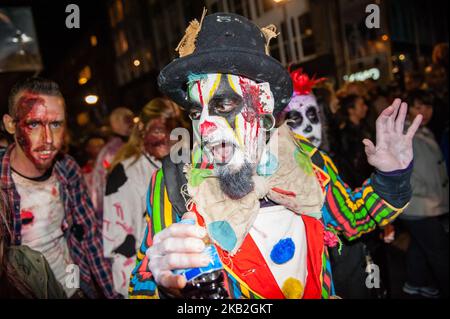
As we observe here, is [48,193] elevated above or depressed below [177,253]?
above

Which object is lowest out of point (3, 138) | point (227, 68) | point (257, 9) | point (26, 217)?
point (26, 217)

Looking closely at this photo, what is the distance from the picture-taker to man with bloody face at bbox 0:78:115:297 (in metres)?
1.69

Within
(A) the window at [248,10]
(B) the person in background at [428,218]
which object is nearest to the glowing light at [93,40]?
(A) the window at [248,10]

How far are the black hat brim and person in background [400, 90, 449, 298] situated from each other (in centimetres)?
247

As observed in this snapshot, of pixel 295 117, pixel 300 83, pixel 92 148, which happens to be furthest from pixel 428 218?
pixel 92 148

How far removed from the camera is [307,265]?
157cm

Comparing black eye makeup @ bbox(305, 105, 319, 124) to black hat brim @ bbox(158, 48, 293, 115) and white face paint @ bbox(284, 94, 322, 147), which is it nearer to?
white face paint @ bbox(284, 94, 322, 147)

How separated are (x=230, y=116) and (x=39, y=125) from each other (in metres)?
0.97

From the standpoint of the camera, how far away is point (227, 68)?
1.46 meters

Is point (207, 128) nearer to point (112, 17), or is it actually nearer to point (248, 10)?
point (248, 10)
